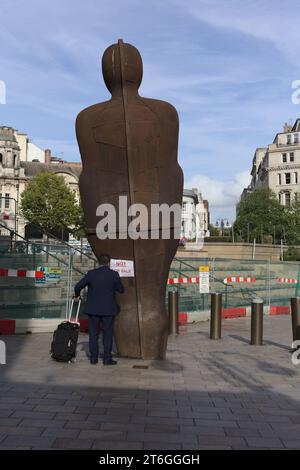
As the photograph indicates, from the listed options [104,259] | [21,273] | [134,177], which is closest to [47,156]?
[21,273]

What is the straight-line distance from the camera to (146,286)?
8.58 meters

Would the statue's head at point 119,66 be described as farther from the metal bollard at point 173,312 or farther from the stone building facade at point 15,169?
the stone building facade at point 15,169

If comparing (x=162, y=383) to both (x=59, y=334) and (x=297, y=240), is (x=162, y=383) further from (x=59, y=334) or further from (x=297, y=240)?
(x=297, y=240)

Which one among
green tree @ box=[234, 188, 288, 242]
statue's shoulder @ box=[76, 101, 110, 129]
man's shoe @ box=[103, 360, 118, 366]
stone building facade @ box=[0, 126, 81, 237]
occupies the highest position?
stone building facade @ box=[0, 126, 81, 237]

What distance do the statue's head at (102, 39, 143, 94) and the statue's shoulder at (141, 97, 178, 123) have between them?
405 mm

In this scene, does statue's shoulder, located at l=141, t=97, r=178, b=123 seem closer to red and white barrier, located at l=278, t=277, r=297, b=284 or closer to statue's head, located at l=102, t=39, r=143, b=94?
statue's head, located at l=102, t=39, r=143, b=94

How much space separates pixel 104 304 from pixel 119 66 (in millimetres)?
3663

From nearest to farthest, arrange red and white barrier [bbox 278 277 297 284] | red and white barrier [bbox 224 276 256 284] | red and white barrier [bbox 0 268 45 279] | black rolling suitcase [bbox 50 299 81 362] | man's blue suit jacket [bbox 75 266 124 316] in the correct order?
1. man's blue suit jacket [bbox 75 266 124 316]
2. black rolling suitcase [bbox 50 299 81 362]
3. red and white barrier [bbox 0 268 45 279]
4. red and white barrier [bbox 224 276 256 284]
5. red and white barrier [bbox 278 277 297 284]

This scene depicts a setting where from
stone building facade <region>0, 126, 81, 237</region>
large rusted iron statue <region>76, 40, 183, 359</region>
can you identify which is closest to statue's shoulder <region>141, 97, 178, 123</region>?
large rusted iron statue <region>76, 40, 183, 359</region>

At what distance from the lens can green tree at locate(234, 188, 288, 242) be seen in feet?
221

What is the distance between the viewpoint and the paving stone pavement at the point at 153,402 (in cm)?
473

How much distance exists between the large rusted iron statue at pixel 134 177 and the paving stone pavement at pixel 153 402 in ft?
2.05

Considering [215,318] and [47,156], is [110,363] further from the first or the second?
[47,156]

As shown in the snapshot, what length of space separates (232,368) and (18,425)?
4.15 m
